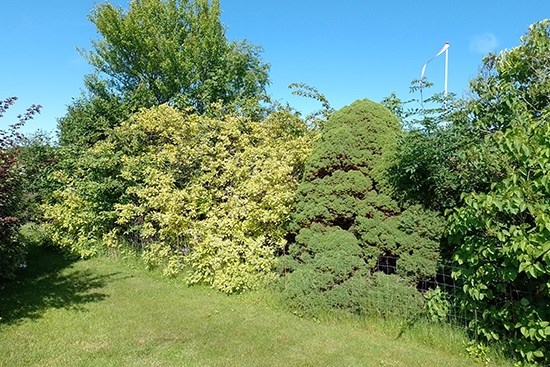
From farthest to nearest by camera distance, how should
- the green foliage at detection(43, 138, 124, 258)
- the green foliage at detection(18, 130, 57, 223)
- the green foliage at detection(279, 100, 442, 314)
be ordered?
the green foliage at detection(18, 130, 57, 223) < the green foliage at detection(43, 138, 124, 258) < the green foliage at detection(279, 100, 442, 314)

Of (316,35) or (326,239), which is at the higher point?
(316,35)

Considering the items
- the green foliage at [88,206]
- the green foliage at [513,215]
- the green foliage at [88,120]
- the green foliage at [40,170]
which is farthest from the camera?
the green foliage at [88,120]

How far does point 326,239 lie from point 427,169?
168 cm

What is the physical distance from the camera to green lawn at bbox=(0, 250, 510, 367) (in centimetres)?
370

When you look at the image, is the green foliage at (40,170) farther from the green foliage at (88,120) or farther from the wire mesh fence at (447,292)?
the wire mesh fence at (447,292)

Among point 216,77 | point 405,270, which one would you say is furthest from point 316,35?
point 405,270

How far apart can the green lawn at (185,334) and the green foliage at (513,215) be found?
2.08 feet

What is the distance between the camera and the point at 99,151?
8.57 meters

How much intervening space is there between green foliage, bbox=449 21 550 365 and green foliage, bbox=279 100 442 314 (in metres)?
0.86

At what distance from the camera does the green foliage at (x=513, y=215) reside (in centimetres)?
304

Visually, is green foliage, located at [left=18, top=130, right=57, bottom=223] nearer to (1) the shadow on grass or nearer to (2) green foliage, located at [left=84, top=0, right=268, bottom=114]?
(1) the shadow on grass

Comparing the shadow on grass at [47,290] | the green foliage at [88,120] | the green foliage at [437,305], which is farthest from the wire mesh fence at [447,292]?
the green foliage at [88,120]

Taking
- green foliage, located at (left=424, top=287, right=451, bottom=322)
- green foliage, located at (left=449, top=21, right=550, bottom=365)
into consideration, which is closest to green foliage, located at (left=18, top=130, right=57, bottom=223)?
green foliage, located at (left=424, top=287, right=451, bottom=322)

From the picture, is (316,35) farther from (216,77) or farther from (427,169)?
(427,169)
